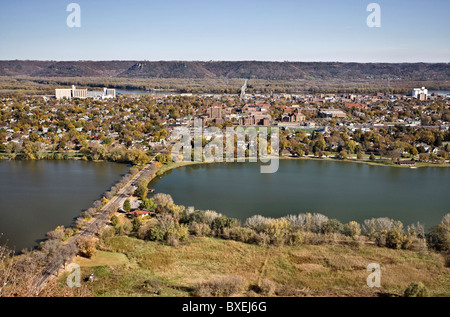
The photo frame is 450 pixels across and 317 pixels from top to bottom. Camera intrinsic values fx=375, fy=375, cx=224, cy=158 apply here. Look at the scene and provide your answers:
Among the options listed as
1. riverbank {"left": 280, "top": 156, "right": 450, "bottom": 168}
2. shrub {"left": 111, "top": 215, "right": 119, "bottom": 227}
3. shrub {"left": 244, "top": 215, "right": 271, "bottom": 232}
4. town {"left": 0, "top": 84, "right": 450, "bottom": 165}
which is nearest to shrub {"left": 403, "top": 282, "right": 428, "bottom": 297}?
shrub {"left": 244, "top": 215, "right": 271, "bottom": 232}

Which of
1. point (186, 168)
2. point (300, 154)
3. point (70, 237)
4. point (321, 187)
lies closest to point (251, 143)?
point (300, 154)

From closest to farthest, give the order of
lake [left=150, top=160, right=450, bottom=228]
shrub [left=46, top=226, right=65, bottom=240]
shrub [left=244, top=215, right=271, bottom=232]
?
shrub [left=46, top=226, right=65, bottom=240] → shrub [left=244, top=215, right=271, bottom=232] → lake [left=150, top=160, right=450, bottom=228]

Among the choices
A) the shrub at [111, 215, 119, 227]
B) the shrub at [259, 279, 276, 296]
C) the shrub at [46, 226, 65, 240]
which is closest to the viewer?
the shrub at [259, 279, 276, 296]

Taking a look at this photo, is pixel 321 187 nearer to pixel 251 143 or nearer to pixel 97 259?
pixel 251 143

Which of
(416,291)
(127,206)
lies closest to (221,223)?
(127,206)

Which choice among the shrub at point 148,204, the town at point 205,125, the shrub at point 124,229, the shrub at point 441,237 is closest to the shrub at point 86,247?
the shrub at point 124,229

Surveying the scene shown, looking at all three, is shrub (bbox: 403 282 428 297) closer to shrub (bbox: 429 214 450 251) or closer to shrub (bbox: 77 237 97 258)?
shrub (bbox: 429 214 450 251)

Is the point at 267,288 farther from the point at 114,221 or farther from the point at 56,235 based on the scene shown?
the point at 56,235
